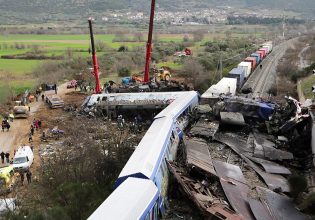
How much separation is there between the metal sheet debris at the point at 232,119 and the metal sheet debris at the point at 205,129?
19.6 inches

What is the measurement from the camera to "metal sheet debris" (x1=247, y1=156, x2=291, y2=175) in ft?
57.8

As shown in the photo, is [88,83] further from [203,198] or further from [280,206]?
[280,206]

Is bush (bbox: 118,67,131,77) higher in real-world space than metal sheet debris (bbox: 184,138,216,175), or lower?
lower

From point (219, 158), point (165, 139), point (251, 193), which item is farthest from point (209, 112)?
point (251, 193)

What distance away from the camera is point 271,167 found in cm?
1798

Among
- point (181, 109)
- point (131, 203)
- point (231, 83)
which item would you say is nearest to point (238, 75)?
point (231, 83)

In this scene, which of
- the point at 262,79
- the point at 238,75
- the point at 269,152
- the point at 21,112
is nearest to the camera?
the point at 269,152

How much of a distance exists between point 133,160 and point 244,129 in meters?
10.7

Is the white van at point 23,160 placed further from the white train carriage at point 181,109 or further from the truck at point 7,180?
the white train carriage at point 181,109

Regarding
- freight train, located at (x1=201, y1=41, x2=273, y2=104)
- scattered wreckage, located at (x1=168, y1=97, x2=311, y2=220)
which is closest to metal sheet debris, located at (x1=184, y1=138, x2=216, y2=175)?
scattered wreckage, located at (x1=168, y1=97, x2=311, y2=220)

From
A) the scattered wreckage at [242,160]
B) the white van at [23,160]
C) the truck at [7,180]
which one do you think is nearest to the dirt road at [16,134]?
the white van at [23,160]

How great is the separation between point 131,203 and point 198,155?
7.06m

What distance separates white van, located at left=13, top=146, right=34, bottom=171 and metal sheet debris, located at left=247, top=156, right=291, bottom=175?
14.2m

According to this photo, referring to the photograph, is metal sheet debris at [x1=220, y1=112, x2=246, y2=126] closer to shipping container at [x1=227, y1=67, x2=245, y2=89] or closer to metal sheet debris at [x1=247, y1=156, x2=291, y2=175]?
metal sheet debris at [x1=247, y1=156, x2=291, y2=175]
